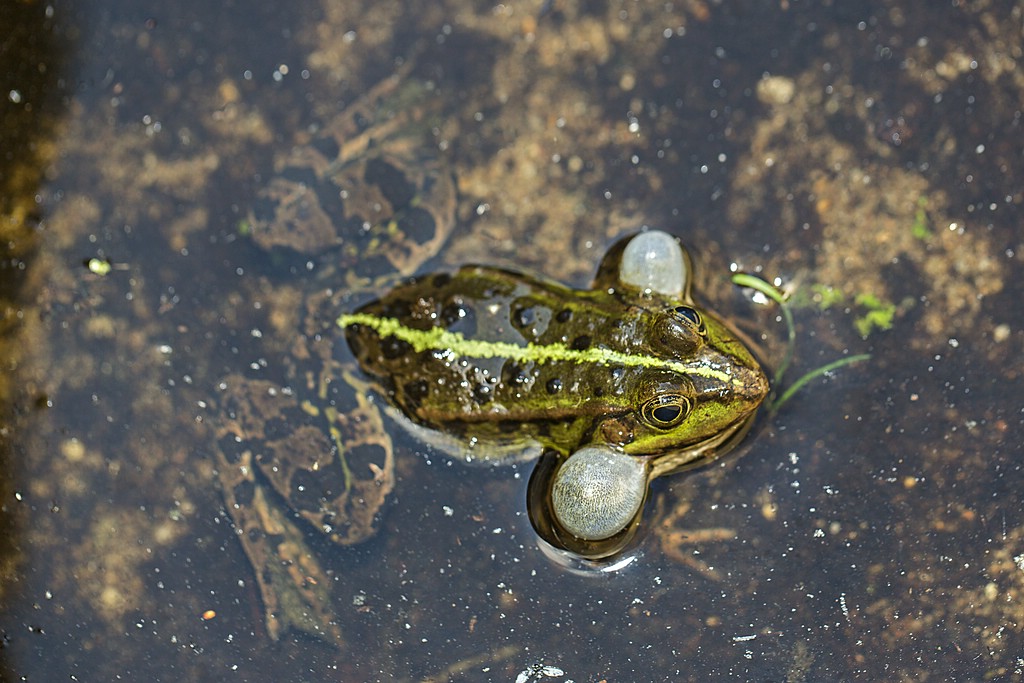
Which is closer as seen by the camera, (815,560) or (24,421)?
(815,560)

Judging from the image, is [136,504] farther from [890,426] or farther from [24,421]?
[890,426]

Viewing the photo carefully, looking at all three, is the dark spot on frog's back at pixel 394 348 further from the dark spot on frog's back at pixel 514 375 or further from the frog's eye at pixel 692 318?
the frog's eye at pixel 692 318

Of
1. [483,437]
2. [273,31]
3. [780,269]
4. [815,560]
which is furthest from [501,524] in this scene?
[273,31]

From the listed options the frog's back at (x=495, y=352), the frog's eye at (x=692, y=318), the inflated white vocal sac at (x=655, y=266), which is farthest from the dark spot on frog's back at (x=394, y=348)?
the frog's eye at (x=692, y=318)

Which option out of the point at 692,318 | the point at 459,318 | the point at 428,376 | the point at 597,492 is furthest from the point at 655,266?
the point at 428,376

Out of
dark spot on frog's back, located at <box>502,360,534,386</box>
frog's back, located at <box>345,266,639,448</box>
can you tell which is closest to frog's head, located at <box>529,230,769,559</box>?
frog's back, located at <box>345,266,639,448</box>

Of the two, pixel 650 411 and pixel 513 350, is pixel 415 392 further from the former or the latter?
pixel 650 411
